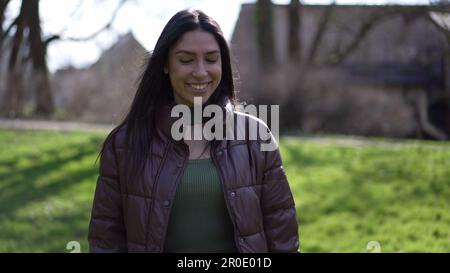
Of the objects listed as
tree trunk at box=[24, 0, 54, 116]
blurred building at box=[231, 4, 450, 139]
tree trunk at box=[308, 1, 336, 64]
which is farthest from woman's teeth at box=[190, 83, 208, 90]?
tree trunk at box=[308, 1, 336, 64]

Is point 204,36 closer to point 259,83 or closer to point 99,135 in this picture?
point 99,135

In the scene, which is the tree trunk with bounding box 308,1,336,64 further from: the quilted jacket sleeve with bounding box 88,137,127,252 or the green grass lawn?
the quilted jacket sleeve with bounding box 88,137,127,252

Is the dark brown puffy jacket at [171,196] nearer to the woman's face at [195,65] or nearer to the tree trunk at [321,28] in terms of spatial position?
the woman's face at [195,65]

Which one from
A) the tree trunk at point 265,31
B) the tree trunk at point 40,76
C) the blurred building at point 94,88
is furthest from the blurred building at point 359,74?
the tree trunk at point 40,76

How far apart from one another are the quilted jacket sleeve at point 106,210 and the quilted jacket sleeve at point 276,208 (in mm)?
599

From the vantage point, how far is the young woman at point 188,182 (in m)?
2.42

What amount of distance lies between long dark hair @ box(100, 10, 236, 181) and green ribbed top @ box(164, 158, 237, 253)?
0.21 m

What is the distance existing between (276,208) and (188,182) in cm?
38

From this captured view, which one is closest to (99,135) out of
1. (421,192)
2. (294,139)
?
(294,139)

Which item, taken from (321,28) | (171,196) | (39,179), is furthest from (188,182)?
(321,28)

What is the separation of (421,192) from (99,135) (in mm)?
7447

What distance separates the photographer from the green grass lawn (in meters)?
6.53

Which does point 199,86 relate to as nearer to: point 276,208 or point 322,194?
point 276,208

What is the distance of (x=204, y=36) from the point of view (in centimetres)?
247
